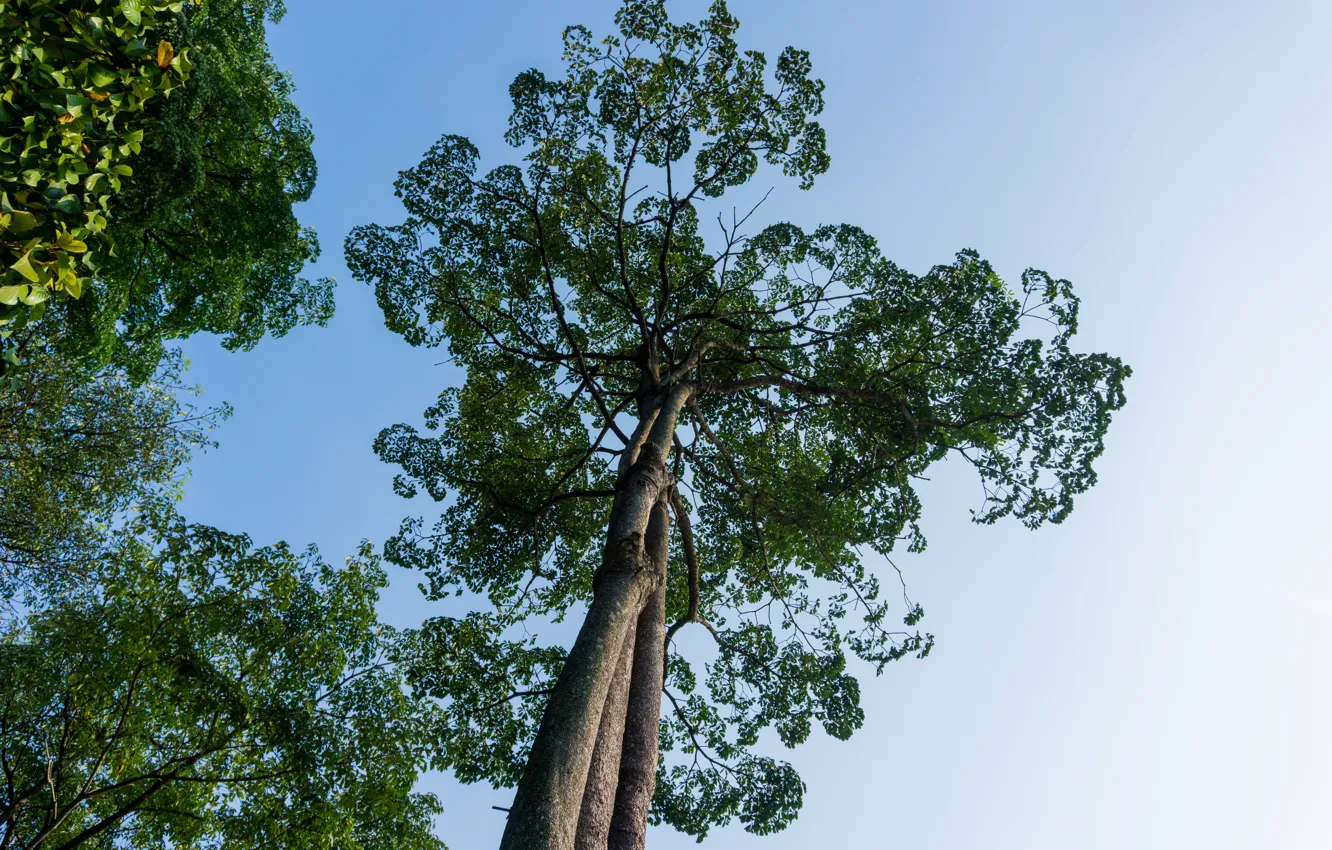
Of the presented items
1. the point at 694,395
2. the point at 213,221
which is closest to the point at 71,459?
the point at 213,221

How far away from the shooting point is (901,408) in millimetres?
10000

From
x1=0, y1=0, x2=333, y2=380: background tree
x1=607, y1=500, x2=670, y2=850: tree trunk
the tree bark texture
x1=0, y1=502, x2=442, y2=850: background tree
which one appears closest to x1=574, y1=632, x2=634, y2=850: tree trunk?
the tree bark texture

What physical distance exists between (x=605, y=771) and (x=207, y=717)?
5367 millimetres

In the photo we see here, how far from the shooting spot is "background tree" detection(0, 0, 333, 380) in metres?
10.5

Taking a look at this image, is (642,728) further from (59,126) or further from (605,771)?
(59,126)

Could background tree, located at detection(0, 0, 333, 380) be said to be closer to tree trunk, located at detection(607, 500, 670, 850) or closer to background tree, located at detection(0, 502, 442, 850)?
background tree, located at detection(0, 502, 442, 850)

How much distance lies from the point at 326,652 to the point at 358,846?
202cm

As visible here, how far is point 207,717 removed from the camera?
27.0 feet

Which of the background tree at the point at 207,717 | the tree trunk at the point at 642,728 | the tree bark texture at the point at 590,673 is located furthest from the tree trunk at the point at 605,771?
the background tree at the point at 207,717

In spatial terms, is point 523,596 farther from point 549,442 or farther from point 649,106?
point 649,106

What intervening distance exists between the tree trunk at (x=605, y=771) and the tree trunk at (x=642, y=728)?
37cm

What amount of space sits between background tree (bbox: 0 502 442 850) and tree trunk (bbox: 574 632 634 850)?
384 cm

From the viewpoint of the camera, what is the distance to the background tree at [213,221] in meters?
10.5

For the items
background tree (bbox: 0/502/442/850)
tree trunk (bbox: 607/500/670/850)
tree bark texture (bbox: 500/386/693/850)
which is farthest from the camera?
background tree (bbox: 0/502/442/850)
